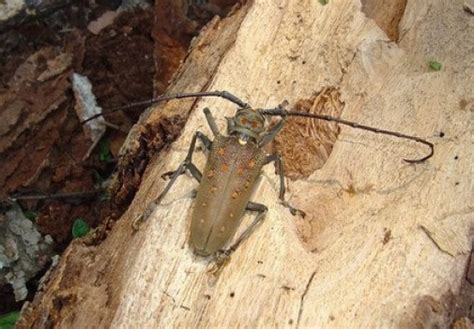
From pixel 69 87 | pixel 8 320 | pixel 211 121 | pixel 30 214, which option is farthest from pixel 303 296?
pixel 69 87

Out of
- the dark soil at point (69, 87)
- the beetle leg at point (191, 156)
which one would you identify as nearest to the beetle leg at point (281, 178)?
the beetle leg at point (191, 156)

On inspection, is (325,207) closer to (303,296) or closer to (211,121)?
(303,296)

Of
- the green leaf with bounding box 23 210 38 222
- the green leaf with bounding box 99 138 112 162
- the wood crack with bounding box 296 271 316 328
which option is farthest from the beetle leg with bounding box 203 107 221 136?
the green leaf with bounding box 23 210 38 222

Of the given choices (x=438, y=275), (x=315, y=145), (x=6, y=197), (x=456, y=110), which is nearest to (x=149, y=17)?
(x=6, y=197)

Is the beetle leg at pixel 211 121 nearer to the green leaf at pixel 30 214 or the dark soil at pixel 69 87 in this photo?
the dark soil at pixel 69 87

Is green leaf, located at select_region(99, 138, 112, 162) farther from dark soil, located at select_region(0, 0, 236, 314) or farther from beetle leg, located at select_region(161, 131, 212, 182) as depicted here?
beetle leg, located at select_region(161, 131, 212, 182)

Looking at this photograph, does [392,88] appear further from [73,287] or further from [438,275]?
[73,287]
